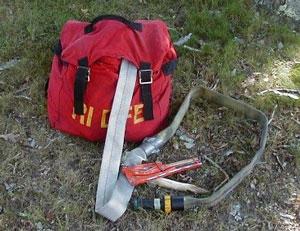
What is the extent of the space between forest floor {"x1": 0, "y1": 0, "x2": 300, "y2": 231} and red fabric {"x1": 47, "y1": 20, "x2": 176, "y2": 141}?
140 mm

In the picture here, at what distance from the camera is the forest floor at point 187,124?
2393 millimetres

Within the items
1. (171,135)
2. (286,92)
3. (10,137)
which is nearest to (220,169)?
(171,135)

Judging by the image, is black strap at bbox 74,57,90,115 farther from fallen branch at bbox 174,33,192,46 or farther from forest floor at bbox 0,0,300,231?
fallen branch at bbox 174,33,192,46

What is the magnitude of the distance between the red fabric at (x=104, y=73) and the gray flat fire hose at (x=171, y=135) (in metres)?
0.07

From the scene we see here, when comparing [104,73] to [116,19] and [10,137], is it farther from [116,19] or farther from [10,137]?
[10,137]

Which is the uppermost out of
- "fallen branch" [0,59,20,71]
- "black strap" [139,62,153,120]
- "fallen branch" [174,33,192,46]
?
"black strap" [139,62,153,120]

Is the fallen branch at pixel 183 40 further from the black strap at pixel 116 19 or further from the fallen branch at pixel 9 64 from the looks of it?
the fallen branch at pixel 9 64

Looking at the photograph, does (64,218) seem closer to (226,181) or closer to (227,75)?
(226,181)

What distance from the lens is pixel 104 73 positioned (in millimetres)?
2439

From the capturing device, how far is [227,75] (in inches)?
117

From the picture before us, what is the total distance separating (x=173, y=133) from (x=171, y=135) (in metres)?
0.02

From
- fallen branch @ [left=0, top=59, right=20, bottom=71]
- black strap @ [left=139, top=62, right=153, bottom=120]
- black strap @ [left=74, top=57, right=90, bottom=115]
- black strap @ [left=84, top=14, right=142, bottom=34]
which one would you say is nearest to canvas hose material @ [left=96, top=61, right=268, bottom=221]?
black strap @ [left=139, top=62, right=153, bottom=120]

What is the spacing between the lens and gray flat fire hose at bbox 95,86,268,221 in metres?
2.37

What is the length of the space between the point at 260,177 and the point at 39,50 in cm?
138
